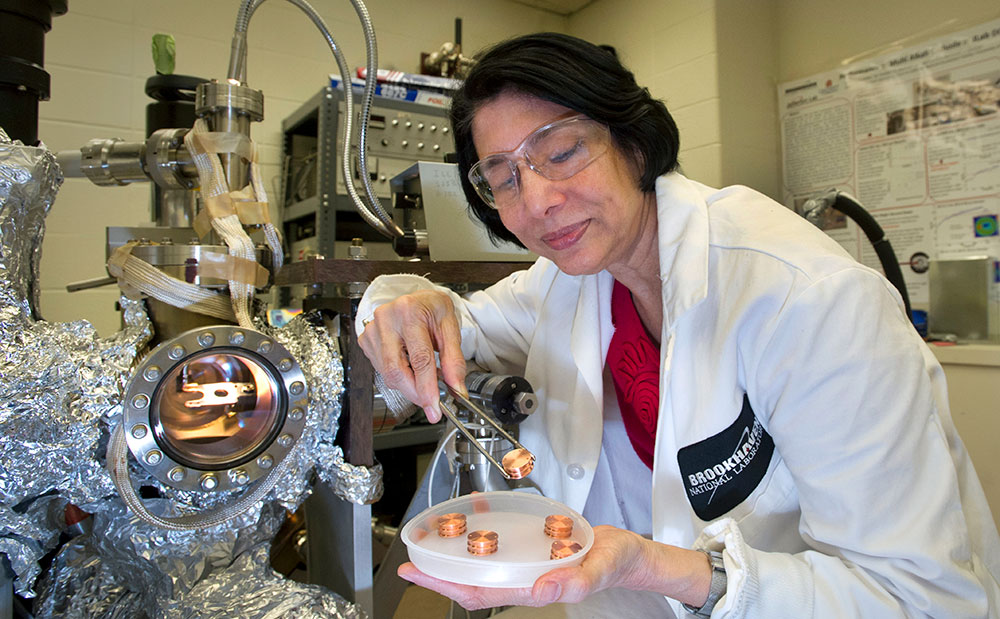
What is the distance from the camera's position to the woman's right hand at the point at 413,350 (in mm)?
757

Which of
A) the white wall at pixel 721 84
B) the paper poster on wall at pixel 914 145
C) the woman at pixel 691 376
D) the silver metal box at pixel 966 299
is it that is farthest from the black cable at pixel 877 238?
the woman at pixel 691 376

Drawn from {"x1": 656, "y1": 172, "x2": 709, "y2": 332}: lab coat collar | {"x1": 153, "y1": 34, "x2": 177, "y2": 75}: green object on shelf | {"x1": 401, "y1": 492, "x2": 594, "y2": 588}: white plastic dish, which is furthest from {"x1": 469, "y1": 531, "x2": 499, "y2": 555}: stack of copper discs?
{"x1": 153, "y1": 34, "x2": 177, "y2": 75}: green object on shelf

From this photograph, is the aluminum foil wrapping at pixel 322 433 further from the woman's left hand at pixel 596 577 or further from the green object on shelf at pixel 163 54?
the green object on shelf at pixel 163 54

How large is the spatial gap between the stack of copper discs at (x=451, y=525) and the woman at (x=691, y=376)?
0.05 metres

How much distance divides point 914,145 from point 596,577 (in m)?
2.12

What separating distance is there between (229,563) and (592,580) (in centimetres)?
51

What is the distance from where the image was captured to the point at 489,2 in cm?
280

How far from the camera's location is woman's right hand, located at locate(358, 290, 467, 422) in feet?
2.48

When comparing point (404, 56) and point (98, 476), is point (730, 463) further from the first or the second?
point (404, 56)

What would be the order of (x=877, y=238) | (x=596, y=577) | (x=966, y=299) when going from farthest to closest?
(x=966, y=299), (x=877, y=238), (x=596, y=577)

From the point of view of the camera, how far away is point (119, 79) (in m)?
2.02

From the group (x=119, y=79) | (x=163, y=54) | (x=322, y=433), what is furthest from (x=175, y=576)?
(x=119, y=79)

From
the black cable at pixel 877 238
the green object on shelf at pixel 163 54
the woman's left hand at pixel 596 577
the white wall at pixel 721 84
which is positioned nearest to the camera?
the woman's left hand at pixel 596 577

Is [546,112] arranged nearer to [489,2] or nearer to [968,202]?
[968,202]
